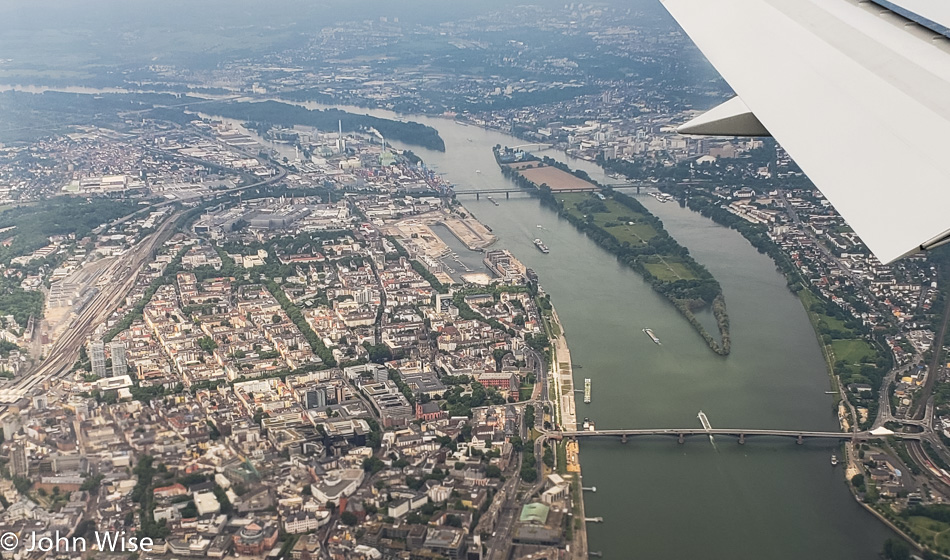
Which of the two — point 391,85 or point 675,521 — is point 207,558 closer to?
point 675,521

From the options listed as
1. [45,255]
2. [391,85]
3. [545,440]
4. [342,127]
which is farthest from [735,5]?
[391,85]

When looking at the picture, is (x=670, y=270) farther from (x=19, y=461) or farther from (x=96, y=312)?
(x=19, y=461)

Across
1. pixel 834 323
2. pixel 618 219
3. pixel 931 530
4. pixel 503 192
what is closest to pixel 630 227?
pixel 618 219

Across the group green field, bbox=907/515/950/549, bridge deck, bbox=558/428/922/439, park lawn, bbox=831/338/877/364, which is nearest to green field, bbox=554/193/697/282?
park lawn, bbox=831/338/877/364

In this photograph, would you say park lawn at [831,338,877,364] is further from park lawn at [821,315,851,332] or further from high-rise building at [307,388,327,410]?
high-rise building at [307,388,327,410]

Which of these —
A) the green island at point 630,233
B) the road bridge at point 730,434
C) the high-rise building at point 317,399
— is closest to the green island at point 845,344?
the road bridge at point 730,434

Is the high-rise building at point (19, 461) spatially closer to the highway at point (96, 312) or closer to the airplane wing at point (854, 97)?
the highway at point (96, 312)
